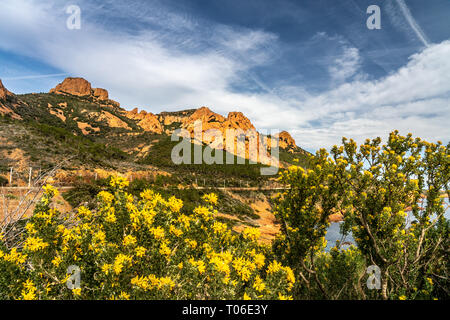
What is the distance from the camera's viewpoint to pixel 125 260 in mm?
3150

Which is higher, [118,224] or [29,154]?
[29,154]

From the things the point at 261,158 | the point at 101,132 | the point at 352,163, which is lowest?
the point at 352,163

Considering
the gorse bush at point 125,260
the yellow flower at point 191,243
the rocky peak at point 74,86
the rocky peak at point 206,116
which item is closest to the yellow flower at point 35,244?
the gorse bush at point 125,260

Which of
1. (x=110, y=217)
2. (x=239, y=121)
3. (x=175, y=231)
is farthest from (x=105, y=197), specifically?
(x=239, y=121)

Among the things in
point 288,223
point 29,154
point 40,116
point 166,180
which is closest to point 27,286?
point 288,223

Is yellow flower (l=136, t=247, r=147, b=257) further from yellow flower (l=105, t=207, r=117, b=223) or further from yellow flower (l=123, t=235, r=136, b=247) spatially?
yellow flower (l=105, t=207, r=117, b=223)

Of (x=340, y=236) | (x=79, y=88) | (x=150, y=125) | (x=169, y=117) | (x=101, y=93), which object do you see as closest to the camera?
(x=340, y=236)

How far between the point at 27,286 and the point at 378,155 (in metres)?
8.24

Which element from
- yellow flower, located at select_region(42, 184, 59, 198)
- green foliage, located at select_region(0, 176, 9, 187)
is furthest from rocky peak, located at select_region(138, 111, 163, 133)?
yellow flower, located at select_region(42, 184, 59, 198)

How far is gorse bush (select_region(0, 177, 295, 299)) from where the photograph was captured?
3.01m

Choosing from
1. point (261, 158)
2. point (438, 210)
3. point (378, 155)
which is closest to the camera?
point (438, 210)

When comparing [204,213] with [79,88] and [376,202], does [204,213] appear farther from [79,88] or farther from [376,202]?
[79,88]

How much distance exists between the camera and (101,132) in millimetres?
118250

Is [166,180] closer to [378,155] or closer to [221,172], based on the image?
[221,172]
